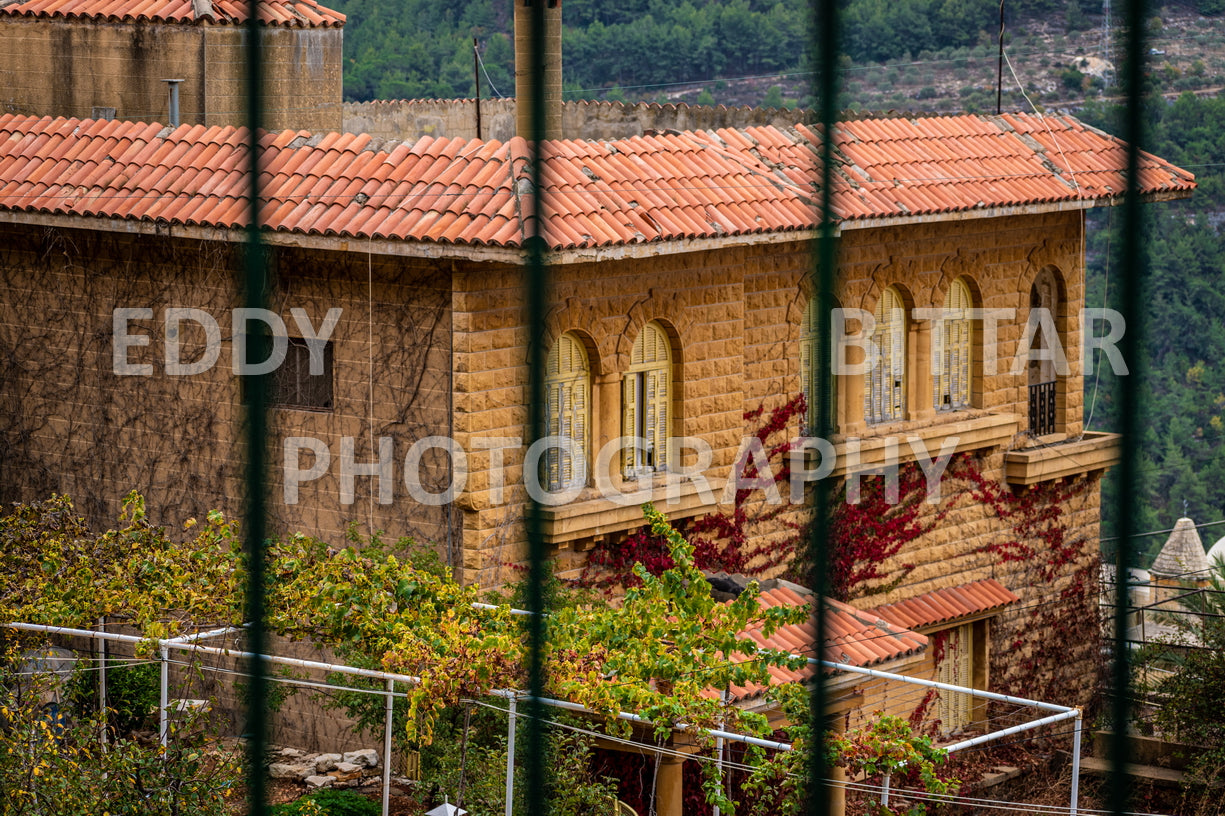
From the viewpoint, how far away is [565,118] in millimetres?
15656

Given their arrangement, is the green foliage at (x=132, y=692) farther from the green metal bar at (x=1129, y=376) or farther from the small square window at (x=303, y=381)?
the green metal bar at (x=1129, y=376)

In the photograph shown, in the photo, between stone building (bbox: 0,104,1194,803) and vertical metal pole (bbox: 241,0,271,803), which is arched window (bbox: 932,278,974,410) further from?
vertical metal pole (bbox: 241,0,271,803)

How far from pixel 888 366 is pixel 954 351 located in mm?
1246

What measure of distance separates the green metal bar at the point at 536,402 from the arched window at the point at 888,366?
12.8m

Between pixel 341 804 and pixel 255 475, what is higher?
pixel 255 475

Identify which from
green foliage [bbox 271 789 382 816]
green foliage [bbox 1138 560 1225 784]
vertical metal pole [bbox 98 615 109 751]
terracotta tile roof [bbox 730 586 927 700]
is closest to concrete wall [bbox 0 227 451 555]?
vertical metal pole [bbox 98 615 109 751]

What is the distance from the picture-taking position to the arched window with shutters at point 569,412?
12.1 meters

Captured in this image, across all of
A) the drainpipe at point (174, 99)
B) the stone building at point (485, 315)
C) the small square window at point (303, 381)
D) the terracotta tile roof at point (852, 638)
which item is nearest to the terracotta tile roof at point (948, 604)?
the stone building at point (485, 315)

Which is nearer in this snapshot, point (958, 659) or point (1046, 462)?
point (958, 659)

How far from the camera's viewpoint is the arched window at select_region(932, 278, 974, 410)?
15.2 metres

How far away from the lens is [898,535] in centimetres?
1516

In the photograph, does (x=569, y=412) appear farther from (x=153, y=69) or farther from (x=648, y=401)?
(x=153, y=69)

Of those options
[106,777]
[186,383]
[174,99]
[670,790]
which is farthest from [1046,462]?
[106,777]

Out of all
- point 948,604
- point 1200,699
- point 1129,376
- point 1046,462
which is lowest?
point 948,604
